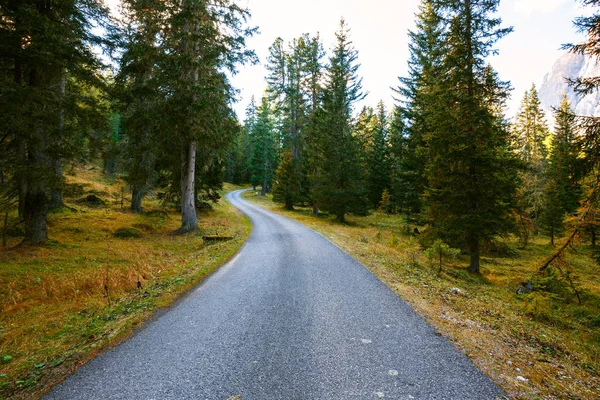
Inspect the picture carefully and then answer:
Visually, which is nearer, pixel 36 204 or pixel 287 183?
pixel 36 204

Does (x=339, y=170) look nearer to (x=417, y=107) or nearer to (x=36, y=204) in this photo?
(x=417, y=107)

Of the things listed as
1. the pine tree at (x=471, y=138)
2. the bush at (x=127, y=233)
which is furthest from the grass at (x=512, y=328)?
the bush at (x=127, y=233)

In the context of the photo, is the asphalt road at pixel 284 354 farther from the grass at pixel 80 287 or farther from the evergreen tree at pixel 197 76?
the evergreen tree at pixel 197 76

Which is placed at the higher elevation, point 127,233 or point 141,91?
point 141,91

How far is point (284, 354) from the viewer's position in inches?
160

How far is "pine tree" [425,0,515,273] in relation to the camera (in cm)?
1155

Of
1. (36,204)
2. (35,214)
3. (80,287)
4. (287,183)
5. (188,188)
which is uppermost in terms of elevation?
(287,183)

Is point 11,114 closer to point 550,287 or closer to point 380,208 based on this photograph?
point 550,287

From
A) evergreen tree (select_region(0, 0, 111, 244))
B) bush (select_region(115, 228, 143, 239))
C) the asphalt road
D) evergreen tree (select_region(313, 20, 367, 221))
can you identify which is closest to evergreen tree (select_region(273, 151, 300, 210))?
evergreen tree (select_region(313, 20, 367, 221))

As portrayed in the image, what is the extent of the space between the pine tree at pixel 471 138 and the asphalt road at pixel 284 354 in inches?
302

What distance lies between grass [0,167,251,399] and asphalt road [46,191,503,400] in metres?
0.57

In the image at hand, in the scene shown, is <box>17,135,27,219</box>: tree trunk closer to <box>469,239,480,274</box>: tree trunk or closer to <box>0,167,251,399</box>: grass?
<box>0,167,251,399</box>: grass

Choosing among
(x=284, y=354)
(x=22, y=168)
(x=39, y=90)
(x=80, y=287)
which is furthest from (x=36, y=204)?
(x=284, y=354)

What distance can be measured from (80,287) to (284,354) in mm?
6727
